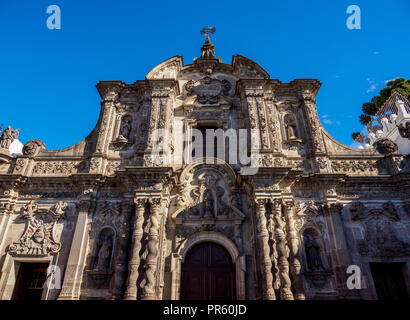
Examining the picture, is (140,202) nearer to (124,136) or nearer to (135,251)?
(135,251)

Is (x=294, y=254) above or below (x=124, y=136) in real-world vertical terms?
below

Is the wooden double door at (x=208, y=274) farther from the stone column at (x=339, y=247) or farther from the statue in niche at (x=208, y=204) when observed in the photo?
the stone column at (x=339, y=247)

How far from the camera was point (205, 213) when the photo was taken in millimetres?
11789

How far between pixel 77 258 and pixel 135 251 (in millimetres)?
2570

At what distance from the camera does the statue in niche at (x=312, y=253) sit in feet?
34.9

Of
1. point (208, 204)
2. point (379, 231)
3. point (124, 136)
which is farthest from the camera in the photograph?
point (124, 136)

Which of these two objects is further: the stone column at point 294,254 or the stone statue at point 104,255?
the stone statue at point 104,255

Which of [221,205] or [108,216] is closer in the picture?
[108,216]

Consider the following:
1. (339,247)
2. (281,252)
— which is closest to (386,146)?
(339,247)

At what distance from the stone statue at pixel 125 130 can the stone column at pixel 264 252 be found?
7441 mm

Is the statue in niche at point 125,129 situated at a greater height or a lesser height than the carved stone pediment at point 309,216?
greater

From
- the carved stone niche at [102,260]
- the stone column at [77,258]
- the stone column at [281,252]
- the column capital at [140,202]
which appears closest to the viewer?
the stone column at [281,252]

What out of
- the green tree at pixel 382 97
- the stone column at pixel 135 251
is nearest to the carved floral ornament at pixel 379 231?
the stone column at pixel 135 251
